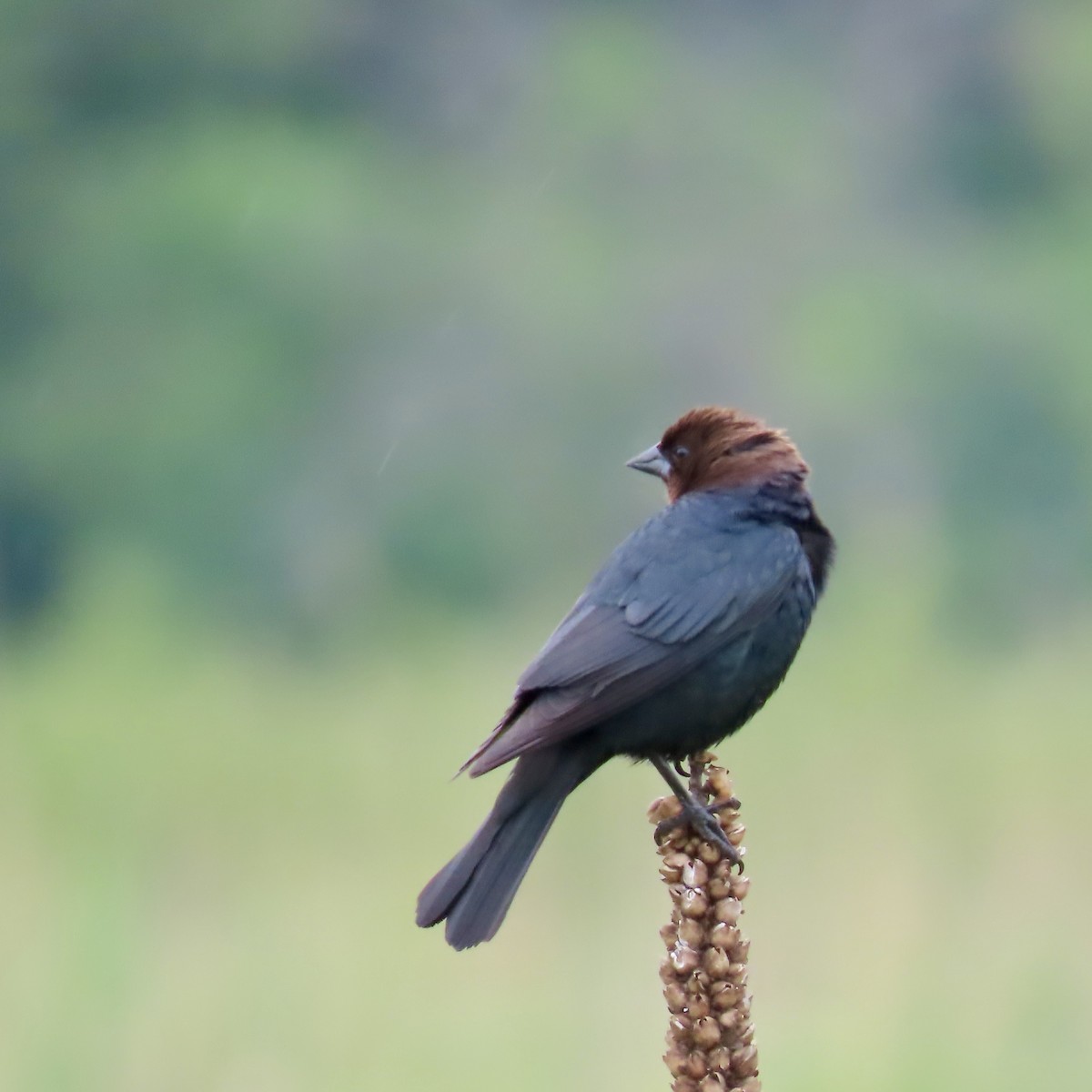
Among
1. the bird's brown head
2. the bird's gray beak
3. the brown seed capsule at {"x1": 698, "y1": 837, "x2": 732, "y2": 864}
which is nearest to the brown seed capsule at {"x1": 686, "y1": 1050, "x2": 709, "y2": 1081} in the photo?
the brown seed capsule at {"x1": 698, "y1": 837, "x2": 732, "y2": 864}

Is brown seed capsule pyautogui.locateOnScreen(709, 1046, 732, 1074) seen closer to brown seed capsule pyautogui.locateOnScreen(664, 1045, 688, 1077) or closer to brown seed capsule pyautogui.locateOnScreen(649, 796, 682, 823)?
brown seed capsule pyautogui.locateOnScreen(664, 1045, 688, 1077)

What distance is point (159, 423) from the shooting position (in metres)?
7.20

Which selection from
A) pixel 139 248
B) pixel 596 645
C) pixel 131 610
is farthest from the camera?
pixel 139 248

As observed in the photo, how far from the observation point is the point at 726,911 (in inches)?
72.7

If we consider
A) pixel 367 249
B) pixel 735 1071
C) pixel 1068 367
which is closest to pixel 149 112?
pixel 367 249

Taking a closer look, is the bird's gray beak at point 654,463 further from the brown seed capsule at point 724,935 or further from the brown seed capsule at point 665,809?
the brown seed capsule at point 724,935

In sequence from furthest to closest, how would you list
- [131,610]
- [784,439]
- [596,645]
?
1. [131,610]
2. [784,439]
3. [596,645]

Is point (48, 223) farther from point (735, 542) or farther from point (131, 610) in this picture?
point (735, 542)

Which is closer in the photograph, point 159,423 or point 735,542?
point 735,542

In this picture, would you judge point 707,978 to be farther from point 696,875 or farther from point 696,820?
point 696,820

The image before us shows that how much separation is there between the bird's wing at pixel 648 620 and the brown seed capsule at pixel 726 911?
1.50 feet

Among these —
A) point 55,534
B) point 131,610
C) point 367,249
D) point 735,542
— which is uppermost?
point 367,249

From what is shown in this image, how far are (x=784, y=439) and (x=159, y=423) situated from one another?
4.85 m

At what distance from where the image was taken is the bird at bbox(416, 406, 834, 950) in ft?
7.64
